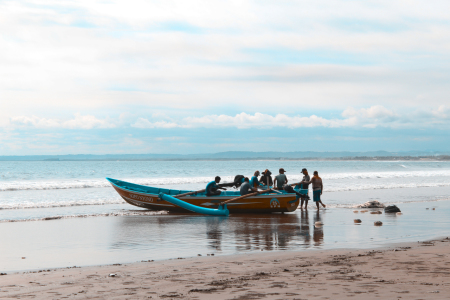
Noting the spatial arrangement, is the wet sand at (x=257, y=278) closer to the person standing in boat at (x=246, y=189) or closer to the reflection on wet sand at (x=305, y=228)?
the reflection on wet sand at (x=305, y=228)

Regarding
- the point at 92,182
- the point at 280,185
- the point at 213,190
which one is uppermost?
the point at 280,185

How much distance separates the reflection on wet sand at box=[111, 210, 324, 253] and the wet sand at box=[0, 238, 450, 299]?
64.0 inches

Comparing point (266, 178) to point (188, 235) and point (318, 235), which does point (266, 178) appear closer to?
point (318, 235)

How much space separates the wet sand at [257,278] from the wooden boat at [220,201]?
30.4ft

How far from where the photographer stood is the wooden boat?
18.1m

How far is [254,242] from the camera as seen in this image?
10766 millimetres

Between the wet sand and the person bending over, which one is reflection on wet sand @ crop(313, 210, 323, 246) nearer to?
the wet sand

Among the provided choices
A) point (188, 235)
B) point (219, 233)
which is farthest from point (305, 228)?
point (188, 235)

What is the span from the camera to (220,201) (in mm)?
18859

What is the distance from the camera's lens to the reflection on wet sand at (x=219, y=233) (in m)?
10.4

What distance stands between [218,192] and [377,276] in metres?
12.7

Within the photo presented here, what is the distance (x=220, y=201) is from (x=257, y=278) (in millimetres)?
12138

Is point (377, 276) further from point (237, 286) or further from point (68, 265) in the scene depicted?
point (68, 265)

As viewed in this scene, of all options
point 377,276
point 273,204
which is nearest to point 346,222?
point 273,204
